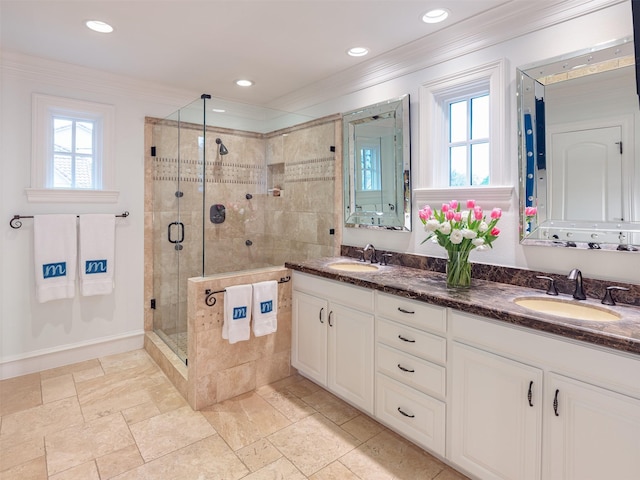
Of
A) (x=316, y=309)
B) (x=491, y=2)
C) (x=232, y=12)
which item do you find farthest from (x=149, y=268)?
(x=491, y=2)

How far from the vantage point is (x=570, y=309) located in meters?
1.73

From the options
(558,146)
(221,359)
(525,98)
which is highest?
(525,98)

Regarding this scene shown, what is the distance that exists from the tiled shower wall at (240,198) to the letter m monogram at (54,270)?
65 centimetres

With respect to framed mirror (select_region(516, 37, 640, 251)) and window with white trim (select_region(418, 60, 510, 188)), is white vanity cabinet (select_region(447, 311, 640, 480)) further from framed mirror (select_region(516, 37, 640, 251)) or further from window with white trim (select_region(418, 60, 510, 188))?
window with white trim (select_region(418, 60, 510, 188))

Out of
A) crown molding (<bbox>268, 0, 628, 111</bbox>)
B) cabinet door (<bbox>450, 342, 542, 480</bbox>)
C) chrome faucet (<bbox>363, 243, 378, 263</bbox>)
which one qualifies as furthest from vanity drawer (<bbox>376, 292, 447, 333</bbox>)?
crown molding (<bbox>268, 0, 628, 111</bbox>)

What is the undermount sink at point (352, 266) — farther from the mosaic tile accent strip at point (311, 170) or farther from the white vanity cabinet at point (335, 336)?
the mosaic tile accent strip at point (311, 170)

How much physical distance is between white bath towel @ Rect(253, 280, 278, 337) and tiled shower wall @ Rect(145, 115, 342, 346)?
300 mm

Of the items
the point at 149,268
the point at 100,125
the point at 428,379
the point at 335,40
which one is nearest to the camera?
the point at 428,379

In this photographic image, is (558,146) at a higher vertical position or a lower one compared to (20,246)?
higher

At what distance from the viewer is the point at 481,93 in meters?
2.26

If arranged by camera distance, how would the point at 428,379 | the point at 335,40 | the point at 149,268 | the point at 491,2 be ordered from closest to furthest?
1. the point at 428,379
2. the point at 491,2
3. the point at 335,40
4. the point at 149,268

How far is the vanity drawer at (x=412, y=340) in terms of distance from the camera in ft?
5.83

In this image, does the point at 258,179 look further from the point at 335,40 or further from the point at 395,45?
the point at 395,45

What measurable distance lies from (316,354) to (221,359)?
2.13ft
